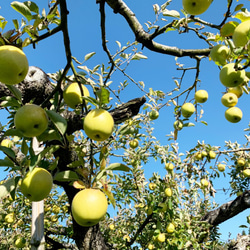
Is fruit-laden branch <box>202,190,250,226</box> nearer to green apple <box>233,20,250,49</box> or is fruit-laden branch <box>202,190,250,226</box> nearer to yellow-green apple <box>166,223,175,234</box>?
yellow-green apple <box>166,223,175,234</box>

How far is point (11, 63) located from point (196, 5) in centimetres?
86

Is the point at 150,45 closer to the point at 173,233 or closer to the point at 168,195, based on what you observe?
the point at 168,195

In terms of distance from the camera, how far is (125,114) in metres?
2.39

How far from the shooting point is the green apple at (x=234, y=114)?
2.04 meters

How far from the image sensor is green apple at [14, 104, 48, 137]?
1.06 m

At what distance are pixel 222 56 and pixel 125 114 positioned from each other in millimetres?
1267

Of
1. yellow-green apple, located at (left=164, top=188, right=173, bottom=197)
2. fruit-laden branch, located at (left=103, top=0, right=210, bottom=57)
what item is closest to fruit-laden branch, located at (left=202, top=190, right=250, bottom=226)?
yellow-green apple, located at (left=164, top=188, right=173, bottom=197)

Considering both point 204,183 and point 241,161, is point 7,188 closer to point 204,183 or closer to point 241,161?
point 204,183

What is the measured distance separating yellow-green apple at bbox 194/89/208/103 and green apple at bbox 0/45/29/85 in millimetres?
1524

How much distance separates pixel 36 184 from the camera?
116 cm

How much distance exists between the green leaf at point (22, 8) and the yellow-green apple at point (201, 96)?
58.6 inches

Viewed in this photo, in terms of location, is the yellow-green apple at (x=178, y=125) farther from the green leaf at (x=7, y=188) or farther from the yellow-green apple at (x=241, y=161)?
the yellow-green apple at (x=241, y=161)

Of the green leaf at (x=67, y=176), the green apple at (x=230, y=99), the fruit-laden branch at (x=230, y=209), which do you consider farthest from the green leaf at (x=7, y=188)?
the fruit-laden branch at (x=230, y=209)

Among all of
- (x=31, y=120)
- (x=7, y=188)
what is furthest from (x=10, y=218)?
(x=31, y=120)
